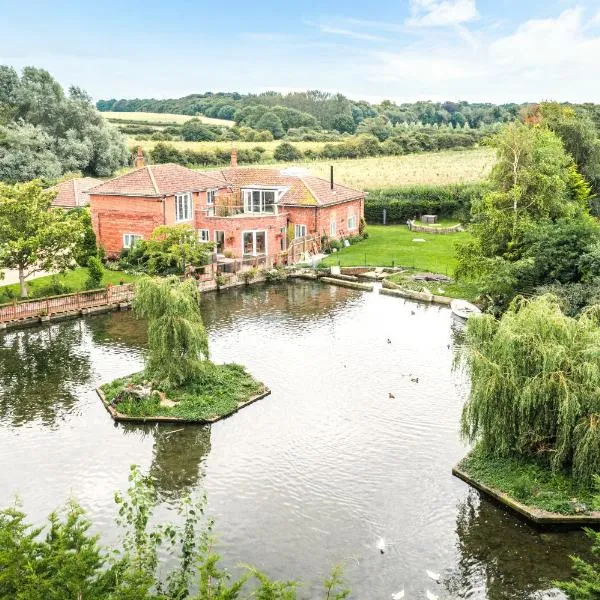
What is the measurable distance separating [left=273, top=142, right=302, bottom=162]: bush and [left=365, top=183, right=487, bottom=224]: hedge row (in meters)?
28.4

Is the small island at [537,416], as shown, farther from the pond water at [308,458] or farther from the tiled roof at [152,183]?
the tiled roof at [152,183]

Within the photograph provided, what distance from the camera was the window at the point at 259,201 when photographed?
51562 millimetres

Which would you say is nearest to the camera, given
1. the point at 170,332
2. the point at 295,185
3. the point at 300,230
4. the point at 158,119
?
the point at 170,332

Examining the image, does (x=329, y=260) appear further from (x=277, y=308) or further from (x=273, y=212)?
(x=277, y=308)

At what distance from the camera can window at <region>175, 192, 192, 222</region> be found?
1836 inches

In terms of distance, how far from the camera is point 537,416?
Result: 18.4 m

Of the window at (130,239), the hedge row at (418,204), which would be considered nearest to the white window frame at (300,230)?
the window at (130,239)

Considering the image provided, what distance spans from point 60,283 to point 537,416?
92.0 ft

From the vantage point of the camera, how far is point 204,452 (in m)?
21.4

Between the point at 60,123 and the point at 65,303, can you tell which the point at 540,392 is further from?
the point at 60,123

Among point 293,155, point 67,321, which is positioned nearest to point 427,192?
point 293,155

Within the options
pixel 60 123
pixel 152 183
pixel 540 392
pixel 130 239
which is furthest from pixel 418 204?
pixel 540 392

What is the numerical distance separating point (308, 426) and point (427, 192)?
1818 inches

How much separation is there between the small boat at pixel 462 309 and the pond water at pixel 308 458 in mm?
1802
